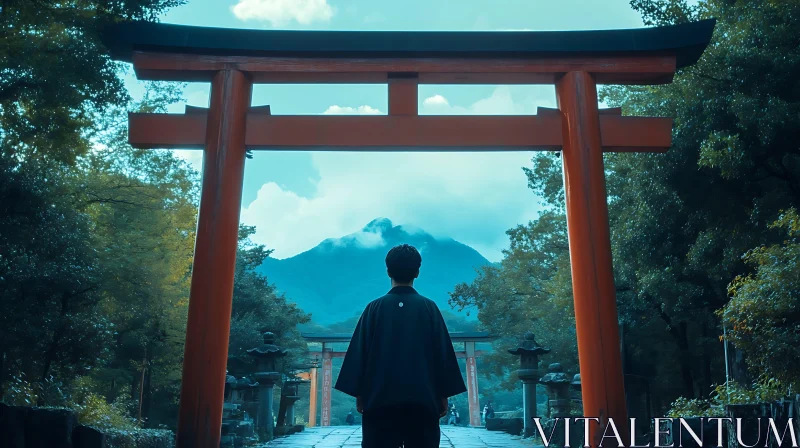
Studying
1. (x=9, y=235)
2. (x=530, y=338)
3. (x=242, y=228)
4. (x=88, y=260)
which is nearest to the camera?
(x=9, y=235)

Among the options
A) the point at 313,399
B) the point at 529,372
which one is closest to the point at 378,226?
the point at 313,399

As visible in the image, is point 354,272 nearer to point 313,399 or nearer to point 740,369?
point 313,399

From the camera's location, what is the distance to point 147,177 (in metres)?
18.2

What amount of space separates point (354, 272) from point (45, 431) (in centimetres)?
10841

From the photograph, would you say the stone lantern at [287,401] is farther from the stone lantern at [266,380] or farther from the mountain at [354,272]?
the mountain at [354,272]

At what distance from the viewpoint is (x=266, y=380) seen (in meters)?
14.6

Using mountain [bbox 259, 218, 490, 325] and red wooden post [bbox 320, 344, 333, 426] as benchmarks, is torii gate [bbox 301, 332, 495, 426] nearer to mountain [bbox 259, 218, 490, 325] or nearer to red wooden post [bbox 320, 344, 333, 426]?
red wooden post [bbox 320, 344, 333, 426]

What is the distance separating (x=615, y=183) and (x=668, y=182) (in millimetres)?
4492

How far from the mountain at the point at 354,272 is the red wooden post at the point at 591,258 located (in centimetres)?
9319

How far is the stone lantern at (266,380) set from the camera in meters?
13.8

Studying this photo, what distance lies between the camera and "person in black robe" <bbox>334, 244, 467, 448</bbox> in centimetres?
329

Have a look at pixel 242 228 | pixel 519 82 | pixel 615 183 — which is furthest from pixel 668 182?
pixel 242 228

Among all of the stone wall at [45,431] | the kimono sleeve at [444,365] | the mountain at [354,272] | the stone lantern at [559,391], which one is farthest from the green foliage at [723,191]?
the mountain at [354,272]

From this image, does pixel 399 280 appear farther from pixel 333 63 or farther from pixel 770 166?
pixel 770 166
